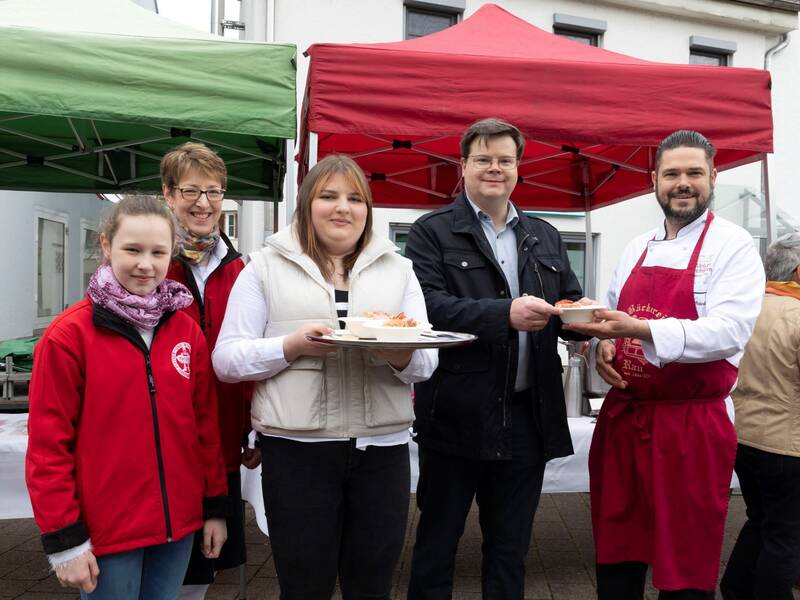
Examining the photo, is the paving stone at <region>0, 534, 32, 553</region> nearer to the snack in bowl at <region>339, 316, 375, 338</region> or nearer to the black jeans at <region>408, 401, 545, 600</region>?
the black jeans at <region>408, 401, 545, 600</region>

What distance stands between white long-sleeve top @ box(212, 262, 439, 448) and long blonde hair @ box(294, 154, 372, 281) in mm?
100

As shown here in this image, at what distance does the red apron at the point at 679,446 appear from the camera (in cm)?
211

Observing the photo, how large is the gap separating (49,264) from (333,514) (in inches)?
516

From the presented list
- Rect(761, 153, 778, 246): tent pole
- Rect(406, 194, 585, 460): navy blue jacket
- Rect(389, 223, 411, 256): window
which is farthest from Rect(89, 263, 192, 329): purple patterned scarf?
Rect(389, 223, 411, 256): window

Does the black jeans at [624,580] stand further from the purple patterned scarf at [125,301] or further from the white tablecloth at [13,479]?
the white tablecloth at [13,479]

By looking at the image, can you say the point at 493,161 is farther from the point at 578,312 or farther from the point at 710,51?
the point at 710,51

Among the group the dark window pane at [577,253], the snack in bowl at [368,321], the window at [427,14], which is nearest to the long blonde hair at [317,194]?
the snack in bowl at [368,321]

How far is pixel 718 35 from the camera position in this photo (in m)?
11.6

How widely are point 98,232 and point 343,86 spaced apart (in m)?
1.57

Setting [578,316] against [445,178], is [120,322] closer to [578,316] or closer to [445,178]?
[578,316]

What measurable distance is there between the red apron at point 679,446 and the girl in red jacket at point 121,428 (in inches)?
57.0

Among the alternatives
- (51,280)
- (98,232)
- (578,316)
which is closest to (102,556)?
(98,232)

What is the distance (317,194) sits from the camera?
5.90 feet

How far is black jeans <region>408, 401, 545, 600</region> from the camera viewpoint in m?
2.17
